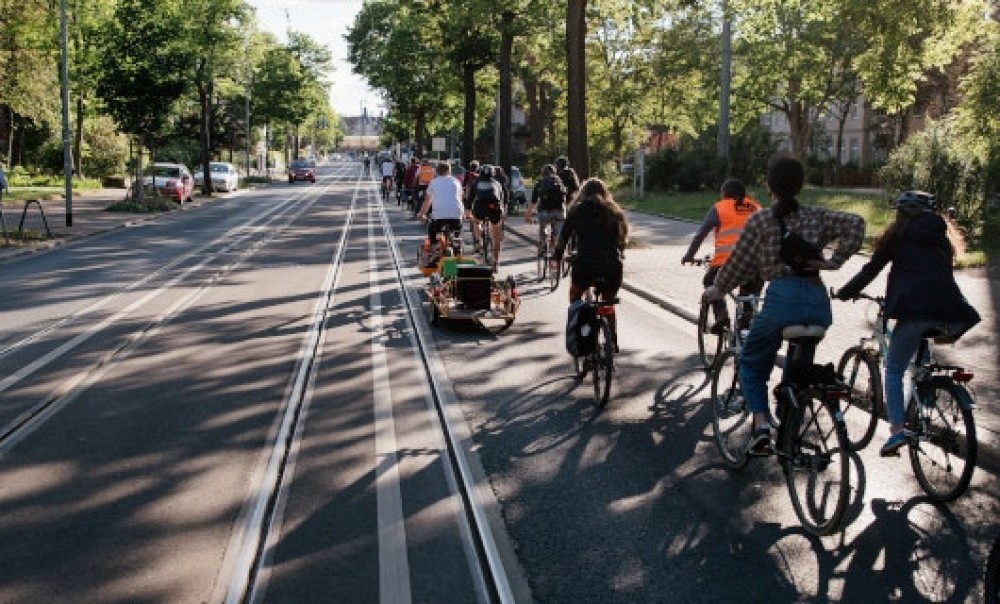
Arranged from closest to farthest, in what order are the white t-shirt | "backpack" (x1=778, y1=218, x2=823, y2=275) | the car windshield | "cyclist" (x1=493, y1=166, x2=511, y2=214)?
"backpack" (x1=778, y1=218, x2=823, y2=275) < the white t-shirt < "cyclist" (x1=493, y1=166, x2=511, y2=214) < the car windshield

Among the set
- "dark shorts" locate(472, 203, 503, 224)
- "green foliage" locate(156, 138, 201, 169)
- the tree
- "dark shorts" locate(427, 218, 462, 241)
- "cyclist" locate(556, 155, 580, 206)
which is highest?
the tree

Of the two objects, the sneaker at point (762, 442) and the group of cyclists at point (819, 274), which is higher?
the group of cyclists at point (819, 274)

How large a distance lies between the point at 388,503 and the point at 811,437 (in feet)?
7.05

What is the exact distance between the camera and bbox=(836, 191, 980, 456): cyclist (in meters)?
5.58

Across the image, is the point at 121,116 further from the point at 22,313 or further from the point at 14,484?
the point at 14,484

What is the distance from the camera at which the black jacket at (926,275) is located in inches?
219

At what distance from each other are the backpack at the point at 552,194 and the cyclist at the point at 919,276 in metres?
10.9

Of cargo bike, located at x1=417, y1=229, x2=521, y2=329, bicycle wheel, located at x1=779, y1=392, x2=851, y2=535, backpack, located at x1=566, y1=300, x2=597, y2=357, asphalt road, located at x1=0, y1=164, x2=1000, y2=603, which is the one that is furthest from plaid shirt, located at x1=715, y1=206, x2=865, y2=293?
cargo bike, located at x1=417, y1=229, x2=521, y2=329

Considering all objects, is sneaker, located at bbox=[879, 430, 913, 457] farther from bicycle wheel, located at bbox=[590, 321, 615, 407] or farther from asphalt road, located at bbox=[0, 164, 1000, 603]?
bicycle wheel, located at bbox=[590, 321, 615, 407]

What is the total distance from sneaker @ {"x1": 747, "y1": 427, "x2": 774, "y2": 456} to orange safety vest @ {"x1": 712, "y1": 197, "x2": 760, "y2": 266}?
3181mm

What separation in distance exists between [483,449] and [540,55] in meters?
37.0

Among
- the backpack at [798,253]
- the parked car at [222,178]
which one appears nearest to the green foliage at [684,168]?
the parked car at [222,178]

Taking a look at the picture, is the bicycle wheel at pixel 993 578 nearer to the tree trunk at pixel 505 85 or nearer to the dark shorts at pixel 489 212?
the dark shorts at pixel 489 212

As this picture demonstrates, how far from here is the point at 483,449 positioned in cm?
649
